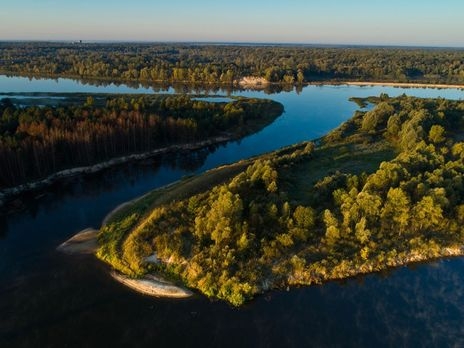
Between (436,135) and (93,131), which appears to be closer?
(93,131)

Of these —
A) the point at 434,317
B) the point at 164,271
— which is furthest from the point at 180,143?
the point at 434,317

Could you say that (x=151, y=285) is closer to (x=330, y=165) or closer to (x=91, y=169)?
(x=91, y=169)

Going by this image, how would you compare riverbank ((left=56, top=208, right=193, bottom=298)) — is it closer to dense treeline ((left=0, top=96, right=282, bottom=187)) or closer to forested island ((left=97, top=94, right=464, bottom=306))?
forested island ((left=97, top=94, right=464, bottom=306))

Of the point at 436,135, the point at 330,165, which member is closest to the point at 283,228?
the point at 330,165

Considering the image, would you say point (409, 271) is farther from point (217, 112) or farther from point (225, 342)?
point (217, 112)

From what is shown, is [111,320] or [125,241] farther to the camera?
[125,241]
